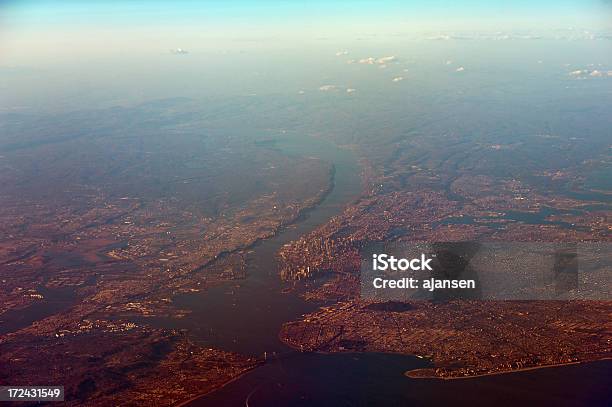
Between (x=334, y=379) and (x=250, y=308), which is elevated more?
(x=250, y=308)

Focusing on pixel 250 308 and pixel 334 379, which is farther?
pixel 250 308

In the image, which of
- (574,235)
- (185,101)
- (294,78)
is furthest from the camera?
(294,78)

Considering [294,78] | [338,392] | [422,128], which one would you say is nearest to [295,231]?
[338,392]

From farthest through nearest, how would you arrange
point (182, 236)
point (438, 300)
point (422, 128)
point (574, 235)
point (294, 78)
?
point (294, 78)
point (422, 128)
point (182, 236)
point (574, 235)
point (438, 300)

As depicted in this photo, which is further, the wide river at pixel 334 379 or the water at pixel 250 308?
the water at pixel 250 308

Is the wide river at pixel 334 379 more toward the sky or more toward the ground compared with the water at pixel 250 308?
more toward the ground

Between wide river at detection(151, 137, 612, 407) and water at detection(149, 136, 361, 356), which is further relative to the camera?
water at detection(149, 136, 361, 356)

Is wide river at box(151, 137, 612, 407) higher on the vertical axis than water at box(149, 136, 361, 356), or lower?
lower

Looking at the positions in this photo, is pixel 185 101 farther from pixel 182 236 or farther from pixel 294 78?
pixel 182 236
